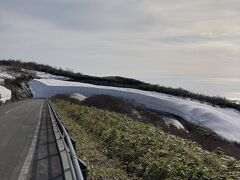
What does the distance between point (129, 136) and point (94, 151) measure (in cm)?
226

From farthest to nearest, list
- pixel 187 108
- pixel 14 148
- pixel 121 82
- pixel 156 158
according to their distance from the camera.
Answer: pixel 121 82
pixel 187 108
pixel 14 148
pixel 156 158

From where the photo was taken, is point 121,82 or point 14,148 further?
point 121,82

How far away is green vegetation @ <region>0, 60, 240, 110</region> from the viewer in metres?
74.0

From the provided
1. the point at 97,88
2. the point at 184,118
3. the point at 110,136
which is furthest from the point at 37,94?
the point at 110,136

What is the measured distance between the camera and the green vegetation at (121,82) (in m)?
74.0

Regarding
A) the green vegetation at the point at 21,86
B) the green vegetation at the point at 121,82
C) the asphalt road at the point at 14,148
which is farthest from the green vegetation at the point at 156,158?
the green vegetation at the point at 21,86

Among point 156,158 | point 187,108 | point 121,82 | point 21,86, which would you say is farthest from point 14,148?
point 121,82

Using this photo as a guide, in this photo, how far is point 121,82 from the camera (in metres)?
105

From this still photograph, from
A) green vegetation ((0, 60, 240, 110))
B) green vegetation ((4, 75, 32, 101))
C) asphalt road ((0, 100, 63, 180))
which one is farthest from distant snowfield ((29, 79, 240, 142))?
asphalt road ((0, 100, 63, 180))

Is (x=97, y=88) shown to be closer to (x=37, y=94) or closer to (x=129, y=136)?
(x=37, y=94)

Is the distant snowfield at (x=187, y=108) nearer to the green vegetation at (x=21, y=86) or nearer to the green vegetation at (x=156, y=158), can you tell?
the green vegetation at (x=21, y=86)

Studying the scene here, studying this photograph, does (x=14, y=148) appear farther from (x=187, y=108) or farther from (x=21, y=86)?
(x=21, y=86)

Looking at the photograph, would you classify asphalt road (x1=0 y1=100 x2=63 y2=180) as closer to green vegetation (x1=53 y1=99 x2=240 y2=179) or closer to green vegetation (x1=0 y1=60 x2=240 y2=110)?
green vegetation (x1=53 y1=99 x2=240 y2=179)

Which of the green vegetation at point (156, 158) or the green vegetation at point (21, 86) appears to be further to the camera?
the green vegetation at point (21, 86)
